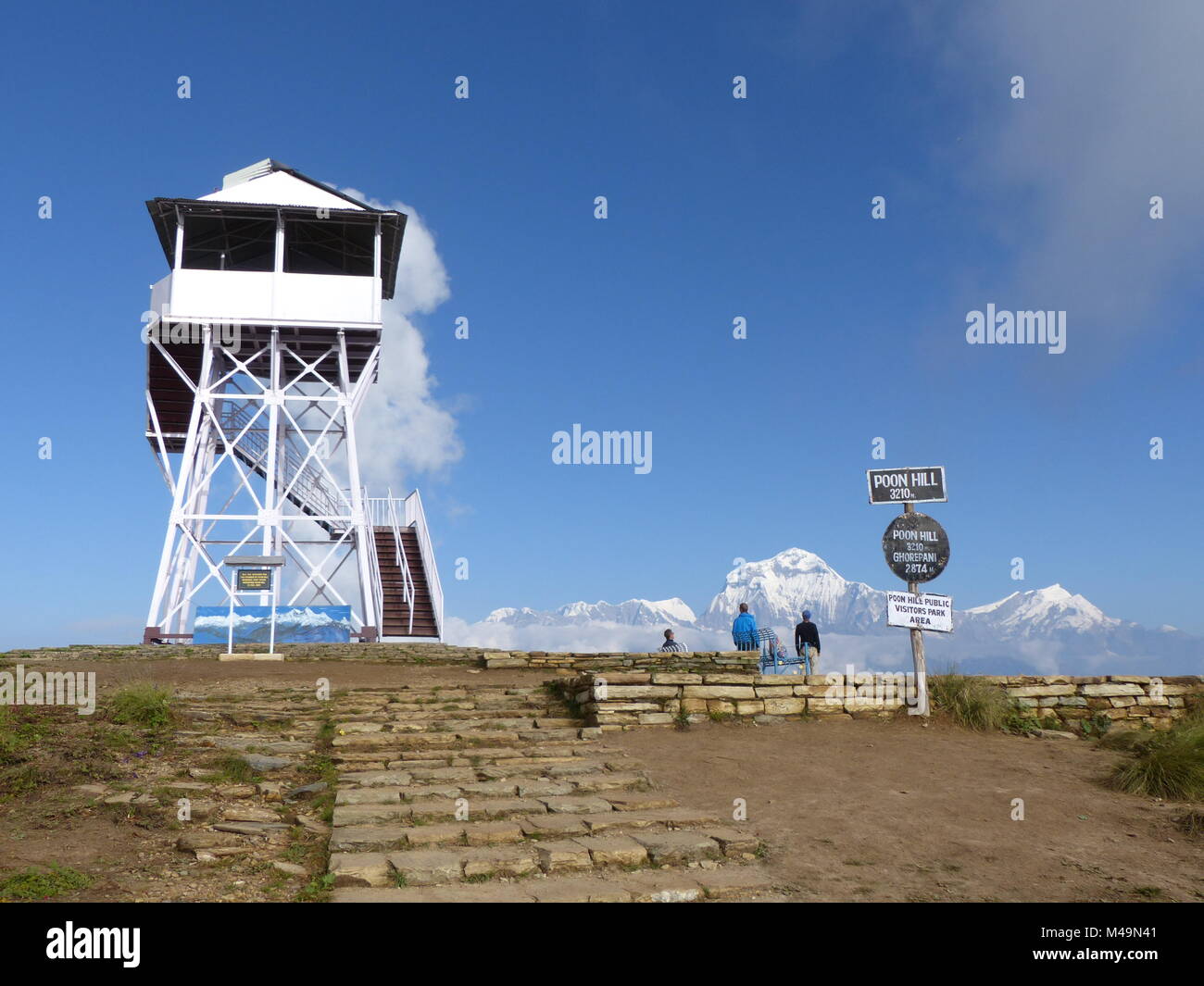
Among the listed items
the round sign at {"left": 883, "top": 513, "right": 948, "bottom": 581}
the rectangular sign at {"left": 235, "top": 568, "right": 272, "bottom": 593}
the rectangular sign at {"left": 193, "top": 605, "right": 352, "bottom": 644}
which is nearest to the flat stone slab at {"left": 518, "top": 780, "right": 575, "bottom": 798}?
the round sign at {"left": 883, "top": 513, "right": 948, "bottom": 581}

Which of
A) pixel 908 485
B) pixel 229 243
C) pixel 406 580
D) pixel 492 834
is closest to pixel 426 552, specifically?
pixel 406 580

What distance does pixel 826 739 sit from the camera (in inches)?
425

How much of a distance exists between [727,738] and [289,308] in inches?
755

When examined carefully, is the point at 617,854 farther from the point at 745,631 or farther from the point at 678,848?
the point at 745,631

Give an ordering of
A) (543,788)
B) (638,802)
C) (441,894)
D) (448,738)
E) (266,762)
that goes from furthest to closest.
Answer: (448,738), (266,762), (543,788), (638,802), (441,894)

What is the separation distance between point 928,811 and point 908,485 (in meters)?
6.03

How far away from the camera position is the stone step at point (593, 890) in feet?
17.8

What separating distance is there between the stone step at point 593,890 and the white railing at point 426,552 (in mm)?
20432

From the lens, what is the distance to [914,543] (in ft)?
41.6

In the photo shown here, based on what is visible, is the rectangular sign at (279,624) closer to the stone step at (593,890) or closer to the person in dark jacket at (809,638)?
the person in dark jacket at (809,638)

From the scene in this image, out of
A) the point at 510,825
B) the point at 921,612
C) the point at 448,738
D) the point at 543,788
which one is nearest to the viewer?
the point at 510,825

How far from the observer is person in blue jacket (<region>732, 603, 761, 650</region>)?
1747cm
